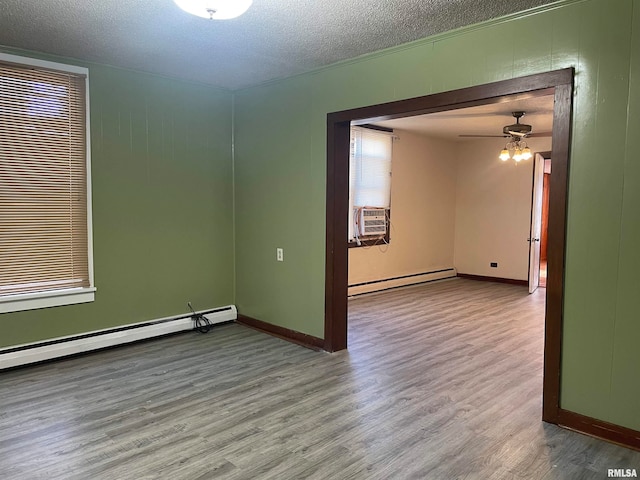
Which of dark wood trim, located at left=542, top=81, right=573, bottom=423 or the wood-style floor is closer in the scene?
the wood-style floor

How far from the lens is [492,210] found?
324 inches

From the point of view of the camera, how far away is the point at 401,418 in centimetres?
291

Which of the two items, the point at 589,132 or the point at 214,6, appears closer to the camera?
the point at 214,6

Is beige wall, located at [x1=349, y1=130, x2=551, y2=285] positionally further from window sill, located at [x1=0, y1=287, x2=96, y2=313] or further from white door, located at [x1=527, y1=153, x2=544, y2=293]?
window sill, located at [x1=0, y1=287, x2=96, y2=313]

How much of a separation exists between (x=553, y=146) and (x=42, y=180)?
3.81 m

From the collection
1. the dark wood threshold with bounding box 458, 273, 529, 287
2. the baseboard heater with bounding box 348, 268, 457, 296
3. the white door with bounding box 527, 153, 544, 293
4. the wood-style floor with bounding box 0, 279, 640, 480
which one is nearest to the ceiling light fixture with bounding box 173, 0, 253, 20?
the wood-style floor with bounding box 0, 279, 640, 480

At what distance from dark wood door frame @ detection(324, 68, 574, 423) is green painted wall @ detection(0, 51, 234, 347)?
146cm

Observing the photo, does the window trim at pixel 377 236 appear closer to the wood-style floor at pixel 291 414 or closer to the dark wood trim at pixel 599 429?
the wood-style floor at pixel 291 414

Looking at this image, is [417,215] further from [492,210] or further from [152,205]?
[152,205]

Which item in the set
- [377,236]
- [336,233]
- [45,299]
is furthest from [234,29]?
[377,236]

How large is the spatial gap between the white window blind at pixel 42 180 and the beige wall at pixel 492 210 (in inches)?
258

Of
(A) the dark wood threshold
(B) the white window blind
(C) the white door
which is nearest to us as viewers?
(B) the white window blind

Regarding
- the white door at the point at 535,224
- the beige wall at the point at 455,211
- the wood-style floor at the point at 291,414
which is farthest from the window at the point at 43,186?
the white door at the point at 535,224

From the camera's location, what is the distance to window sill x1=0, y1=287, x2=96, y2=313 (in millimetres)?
3656
